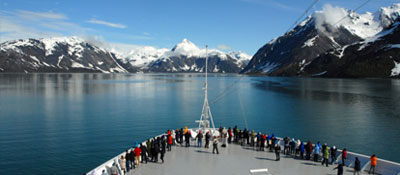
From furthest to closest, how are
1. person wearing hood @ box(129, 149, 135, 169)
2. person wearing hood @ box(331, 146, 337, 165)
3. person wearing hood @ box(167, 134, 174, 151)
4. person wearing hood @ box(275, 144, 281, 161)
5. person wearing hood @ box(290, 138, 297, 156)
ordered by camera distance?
person wearing hood @ box(167, 134, 174, 151), person wearing hood @ box(290, 138, 297, 156), person wearing hood @ box(275, 144, 281, 161), person wearing hood @ box(331, 146, 337, 165), person wearing hood @ box(129, 149, 135, 169)

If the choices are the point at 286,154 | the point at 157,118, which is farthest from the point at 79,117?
the point at 286,154

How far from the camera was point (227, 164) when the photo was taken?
934 inches

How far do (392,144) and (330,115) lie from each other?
82.3ft

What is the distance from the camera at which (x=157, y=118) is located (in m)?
60.8

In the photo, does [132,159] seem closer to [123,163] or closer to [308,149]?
[123,163]

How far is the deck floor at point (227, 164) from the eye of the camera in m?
22.0

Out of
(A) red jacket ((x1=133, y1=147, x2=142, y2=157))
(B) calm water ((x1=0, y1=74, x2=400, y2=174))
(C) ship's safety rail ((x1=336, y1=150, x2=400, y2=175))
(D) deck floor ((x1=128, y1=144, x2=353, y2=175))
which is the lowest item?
(B) calm water ((x1=0, y1=74, x2=400, y2=174))

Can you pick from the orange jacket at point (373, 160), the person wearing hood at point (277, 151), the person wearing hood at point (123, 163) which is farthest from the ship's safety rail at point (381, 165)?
the person wearing hood at point (123, 163)

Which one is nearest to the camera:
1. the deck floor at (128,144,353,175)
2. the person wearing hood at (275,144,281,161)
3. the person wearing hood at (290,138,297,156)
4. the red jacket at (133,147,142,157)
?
the deck floor at (128,144,353,175)

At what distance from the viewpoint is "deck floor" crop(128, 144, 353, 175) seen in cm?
2203

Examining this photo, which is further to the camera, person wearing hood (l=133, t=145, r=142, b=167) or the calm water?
the calm water

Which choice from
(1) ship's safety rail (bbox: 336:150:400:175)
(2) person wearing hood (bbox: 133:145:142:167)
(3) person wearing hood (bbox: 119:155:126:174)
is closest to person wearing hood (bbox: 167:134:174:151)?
(2) person wearing hood (bbox: 133:145:142:167)

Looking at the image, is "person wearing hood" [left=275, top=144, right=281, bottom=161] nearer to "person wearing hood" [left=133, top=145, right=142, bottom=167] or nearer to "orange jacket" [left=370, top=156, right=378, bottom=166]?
"orange jacket" [left=370, top=156, right=378, bottom=166]

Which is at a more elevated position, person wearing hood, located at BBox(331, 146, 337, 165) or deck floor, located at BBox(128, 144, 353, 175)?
person wearing hood, located at BBox(331, 146, 337, 165)
